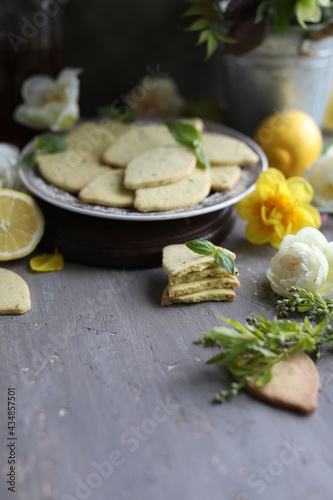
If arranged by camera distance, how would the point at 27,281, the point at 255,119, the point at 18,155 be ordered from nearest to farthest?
the point at 27,281 < the point at 18,155 < the point at 255,119

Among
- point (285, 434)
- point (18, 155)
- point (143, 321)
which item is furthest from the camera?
point (18, 155)

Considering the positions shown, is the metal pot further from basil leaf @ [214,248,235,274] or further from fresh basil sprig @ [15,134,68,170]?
basil leaf @ [214,248,235,274]

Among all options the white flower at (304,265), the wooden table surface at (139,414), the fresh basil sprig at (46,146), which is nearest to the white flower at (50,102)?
the fresh basil sprig at (46,146)

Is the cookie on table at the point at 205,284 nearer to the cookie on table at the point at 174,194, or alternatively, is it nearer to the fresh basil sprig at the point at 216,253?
the fresh basil sprig at the point at 216,253

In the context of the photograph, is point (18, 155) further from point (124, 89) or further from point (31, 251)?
point (124, 89)

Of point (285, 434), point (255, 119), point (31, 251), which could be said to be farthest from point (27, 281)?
point (255, 119)

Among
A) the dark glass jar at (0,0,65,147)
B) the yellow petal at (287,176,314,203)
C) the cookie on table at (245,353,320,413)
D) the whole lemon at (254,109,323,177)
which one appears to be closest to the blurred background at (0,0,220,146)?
the dark glass jar at (0,0,65,147)

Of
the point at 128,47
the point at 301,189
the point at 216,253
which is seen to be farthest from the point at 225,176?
the point at 128,47

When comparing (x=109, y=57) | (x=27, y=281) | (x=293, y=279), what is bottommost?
(x=27, y=281)
